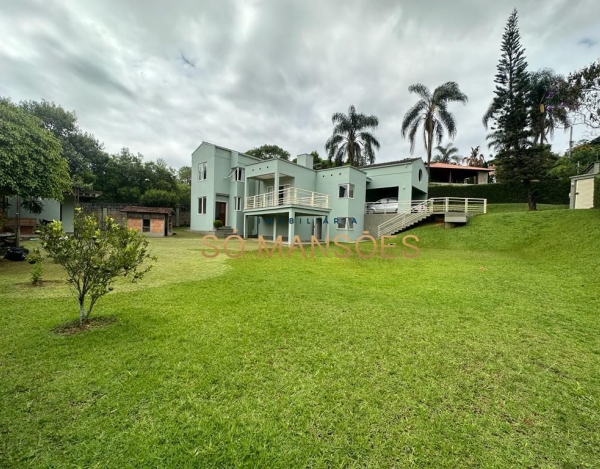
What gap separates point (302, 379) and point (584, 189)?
2117 cm

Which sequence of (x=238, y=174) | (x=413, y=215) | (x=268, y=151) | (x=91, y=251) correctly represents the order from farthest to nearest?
(x=268, y=151) → (x=238, y=174) → (x=413, y=215) → (x=91, y=251)

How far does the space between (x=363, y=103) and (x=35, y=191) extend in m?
26.4

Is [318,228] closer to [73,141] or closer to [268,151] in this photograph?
[268,151]

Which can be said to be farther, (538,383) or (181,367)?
(181,367)

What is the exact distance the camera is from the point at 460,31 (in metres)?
10.2

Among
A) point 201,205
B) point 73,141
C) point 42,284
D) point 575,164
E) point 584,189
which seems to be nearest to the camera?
point 42,284

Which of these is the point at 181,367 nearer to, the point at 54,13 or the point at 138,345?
the point at 138,345

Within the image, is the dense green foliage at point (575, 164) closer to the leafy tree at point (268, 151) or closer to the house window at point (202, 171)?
the leafy tree at point (268, 151)

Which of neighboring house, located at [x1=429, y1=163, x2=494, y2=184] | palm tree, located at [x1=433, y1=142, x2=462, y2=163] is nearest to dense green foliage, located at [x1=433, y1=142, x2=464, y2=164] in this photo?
palm tree, located at [x1=433, y1=142, x2=462, y2=163]

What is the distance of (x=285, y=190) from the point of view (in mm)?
17656

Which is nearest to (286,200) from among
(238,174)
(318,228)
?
(318,228)

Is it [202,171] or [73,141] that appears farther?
[73,141]

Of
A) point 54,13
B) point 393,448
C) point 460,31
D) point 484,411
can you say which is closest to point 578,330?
point 484,411

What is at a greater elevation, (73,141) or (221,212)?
(73,141)
